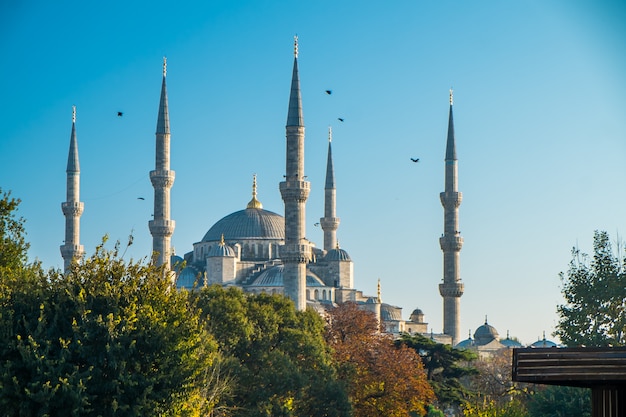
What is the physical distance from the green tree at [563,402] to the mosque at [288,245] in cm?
2944

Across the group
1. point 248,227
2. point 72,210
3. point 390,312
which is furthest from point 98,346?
point 390,312

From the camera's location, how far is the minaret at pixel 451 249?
85.2 metres

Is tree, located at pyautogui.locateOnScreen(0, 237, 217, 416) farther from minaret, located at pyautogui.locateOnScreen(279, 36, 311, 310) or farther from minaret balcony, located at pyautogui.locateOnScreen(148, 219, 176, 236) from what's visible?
minaret balcony, located at pyautogui.locateOnScreen(148, 219, 176, 236)

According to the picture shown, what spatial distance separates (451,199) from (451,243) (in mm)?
2960

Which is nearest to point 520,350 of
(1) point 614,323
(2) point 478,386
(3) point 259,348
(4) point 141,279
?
(4) point 141,279

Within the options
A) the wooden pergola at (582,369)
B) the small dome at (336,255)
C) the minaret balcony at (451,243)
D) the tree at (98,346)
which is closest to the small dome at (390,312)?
the small dome at (336,255)

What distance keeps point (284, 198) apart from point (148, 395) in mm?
47358

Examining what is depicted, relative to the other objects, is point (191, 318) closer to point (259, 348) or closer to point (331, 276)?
point (259, 348)

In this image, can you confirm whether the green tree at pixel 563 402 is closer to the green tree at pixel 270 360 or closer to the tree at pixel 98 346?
the green tree at pixel 270 360

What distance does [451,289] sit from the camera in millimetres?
85062

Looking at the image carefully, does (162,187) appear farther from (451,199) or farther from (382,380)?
(382,380)

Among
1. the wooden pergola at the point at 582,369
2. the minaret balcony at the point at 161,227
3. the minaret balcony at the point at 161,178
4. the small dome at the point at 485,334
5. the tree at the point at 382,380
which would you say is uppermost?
the minaret balcony at the point at 161,178

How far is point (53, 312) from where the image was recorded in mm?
24766

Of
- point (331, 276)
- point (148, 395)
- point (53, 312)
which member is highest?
point (331, 276)
